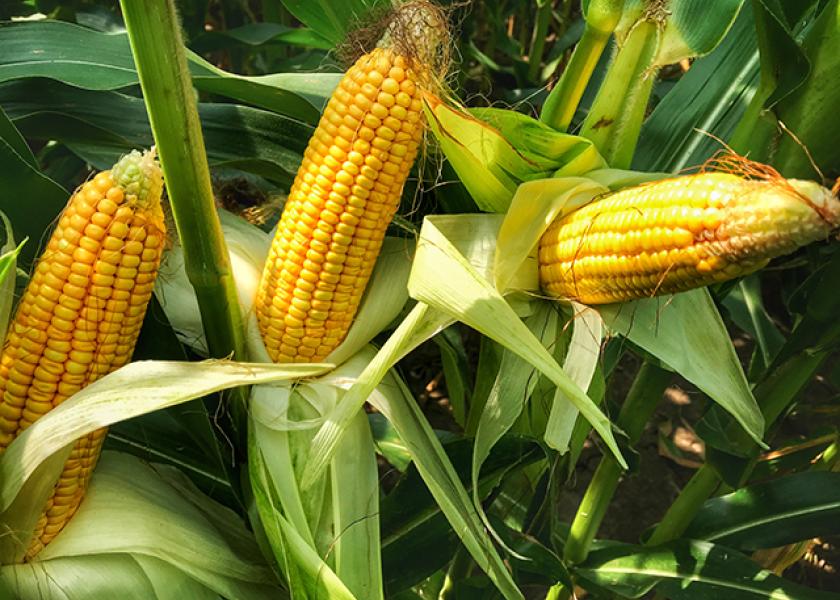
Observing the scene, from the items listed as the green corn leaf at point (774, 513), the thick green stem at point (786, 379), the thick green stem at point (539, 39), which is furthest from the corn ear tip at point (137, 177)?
the thick green stem at point (539, 39)

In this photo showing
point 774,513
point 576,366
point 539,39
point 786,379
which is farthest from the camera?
point 539,39

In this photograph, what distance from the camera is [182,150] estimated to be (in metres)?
0.68

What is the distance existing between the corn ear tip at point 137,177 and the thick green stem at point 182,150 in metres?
0.03

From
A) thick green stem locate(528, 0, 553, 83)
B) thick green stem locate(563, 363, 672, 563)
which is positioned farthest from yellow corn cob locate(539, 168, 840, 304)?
thick green stem locate(528, 0, 553, 83)

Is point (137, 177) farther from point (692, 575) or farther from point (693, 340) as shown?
point (692, 575)

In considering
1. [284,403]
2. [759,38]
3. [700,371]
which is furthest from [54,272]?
[759,38]

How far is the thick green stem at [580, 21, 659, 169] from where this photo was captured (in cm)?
83

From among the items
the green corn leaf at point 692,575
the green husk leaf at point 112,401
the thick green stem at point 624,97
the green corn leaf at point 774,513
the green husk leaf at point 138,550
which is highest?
the thick green stem at point 624,97

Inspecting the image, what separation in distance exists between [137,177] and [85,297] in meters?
0.12

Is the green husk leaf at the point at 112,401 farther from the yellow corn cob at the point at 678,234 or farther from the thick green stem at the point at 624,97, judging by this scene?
the thick green stem at the point at 624,97

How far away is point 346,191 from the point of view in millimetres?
800

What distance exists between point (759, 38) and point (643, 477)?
1.35m

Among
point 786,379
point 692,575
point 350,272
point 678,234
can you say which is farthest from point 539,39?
point 678,234

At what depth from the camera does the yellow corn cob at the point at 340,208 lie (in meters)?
0.78
